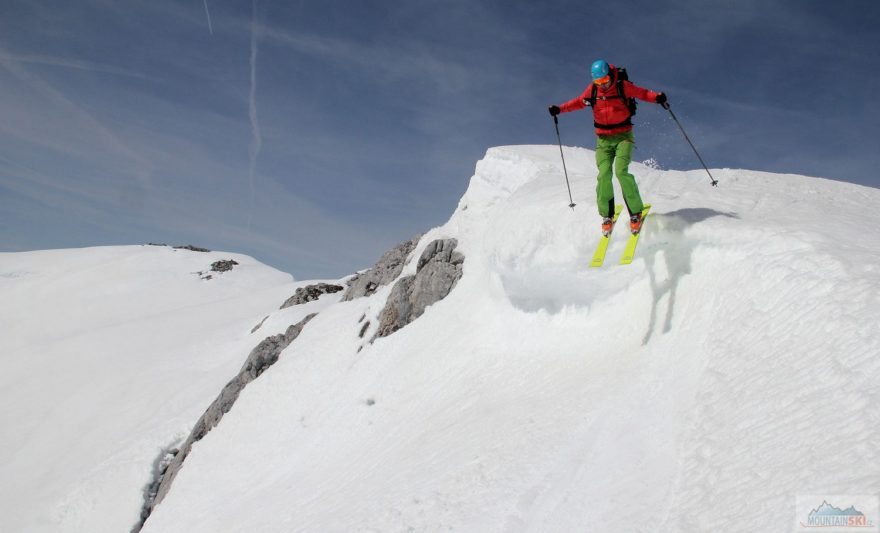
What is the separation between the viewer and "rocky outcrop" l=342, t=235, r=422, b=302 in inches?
918

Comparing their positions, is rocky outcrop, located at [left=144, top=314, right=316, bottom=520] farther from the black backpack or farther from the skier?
the black backpack

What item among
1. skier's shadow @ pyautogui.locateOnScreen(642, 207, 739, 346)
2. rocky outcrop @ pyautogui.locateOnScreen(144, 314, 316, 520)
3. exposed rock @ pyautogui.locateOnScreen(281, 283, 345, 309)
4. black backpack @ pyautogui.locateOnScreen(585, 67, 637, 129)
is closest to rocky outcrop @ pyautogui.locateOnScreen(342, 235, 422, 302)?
rocky outcrop @ pyautogui.locateOnScreen(144, 314, 316, 520)

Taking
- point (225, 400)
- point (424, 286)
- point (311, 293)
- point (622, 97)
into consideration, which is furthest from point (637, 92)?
point (311, 293)

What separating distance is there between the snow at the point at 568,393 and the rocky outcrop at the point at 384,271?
5.35ft

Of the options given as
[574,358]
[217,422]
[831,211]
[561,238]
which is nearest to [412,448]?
[574,358]

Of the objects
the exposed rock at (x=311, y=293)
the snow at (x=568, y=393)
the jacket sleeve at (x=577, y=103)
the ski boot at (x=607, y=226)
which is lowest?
the snow at (x=568, y=393)

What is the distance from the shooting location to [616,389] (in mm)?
7629

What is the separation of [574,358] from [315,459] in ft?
24.1

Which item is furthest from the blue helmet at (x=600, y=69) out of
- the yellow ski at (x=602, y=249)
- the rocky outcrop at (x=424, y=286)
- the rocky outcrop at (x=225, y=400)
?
the rocky outcrop at (x=225, y=400)

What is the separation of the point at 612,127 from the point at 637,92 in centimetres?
70

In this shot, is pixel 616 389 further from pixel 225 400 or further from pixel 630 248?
pixel 225 400

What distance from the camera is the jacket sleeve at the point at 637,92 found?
888cm

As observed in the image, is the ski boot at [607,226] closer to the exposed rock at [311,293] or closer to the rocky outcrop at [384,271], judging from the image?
the rocky outcrop at [384,271]

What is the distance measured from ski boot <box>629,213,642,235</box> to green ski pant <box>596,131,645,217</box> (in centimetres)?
9
